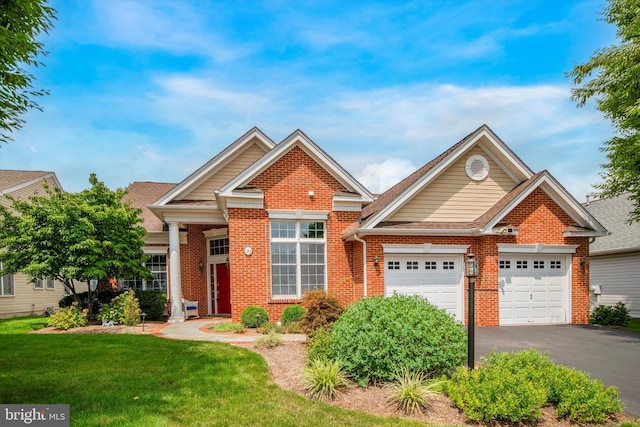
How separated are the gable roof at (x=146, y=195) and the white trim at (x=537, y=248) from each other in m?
14.1

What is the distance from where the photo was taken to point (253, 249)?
558 inches

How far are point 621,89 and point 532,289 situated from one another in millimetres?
7185

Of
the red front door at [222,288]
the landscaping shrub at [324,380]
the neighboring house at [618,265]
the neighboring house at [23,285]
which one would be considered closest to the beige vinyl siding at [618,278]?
the neighboring house at [618,265]

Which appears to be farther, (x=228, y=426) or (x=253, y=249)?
(x=253, y=249)

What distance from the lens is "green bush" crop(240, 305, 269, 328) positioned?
13.2m

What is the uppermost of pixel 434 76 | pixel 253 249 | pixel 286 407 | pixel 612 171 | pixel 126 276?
pixel 434 76

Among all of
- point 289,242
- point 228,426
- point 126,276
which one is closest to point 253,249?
point 289,242

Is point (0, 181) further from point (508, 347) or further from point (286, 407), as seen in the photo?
point (508, 347)

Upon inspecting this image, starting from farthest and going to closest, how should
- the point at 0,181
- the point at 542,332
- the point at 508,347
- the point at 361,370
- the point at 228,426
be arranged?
the point at 0,181, the point at 542,332, the point at 508,347, the point at 361,370, the point at 228,426

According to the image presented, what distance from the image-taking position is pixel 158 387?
7.02m

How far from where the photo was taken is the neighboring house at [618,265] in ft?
68.7

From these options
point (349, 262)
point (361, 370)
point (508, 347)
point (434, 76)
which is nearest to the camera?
point (361, 370)

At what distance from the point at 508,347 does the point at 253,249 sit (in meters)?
8.12

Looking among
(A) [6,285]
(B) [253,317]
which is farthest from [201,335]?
(A) [6,285]
